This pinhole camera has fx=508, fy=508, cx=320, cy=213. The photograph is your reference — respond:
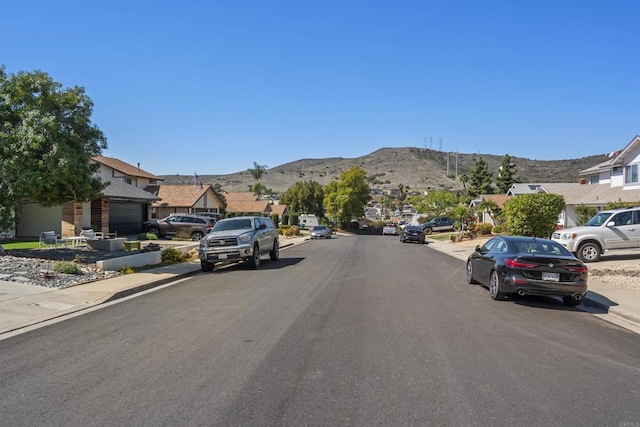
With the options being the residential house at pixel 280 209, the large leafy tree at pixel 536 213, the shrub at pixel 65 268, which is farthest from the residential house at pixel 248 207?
the shrub at pixel 65 268

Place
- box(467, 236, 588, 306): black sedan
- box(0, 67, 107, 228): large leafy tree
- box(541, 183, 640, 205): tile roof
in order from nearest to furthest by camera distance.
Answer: box(467, 236, 588, 306): black sedan
box(0, 67, 107, 228): large leafy tree
box(541, 183, 640, 205): tile roof

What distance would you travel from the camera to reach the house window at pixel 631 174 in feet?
122

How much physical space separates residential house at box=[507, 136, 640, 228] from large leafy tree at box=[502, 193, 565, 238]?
12.8m

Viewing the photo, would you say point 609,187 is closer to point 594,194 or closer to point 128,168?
point 594,194

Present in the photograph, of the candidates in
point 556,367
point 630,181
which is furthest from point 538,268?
point 630,181

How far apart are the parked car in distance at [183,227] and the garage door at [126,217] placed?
6.46 feet

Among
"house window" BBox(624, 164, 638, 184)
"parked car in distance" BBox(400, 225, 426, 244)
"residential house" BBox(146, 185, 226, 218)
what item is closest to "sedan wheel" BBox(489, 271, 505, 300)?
"parked car in distance" BBox(400, 225, 426, 244)

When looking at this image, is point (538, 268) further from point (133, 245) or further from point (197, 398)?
point (133, 245)

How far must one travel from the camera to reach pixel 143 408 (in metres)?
4.91

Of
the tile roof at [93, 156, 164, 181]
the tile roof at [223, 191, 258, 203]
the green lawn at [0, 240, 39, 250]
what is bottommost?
the green lawn at [0, 240, 39, 250]

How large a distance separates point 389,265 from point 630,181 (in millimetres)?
27794

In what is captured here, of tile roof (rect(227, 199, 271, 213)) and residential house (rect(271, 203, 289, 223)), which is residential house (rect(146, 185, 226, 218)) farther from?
residential house (rect(271, 203, 289, 223))

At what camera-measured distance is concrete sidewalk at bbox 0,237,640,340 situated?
9.41m

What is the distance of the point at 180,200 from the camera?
52.8 m
